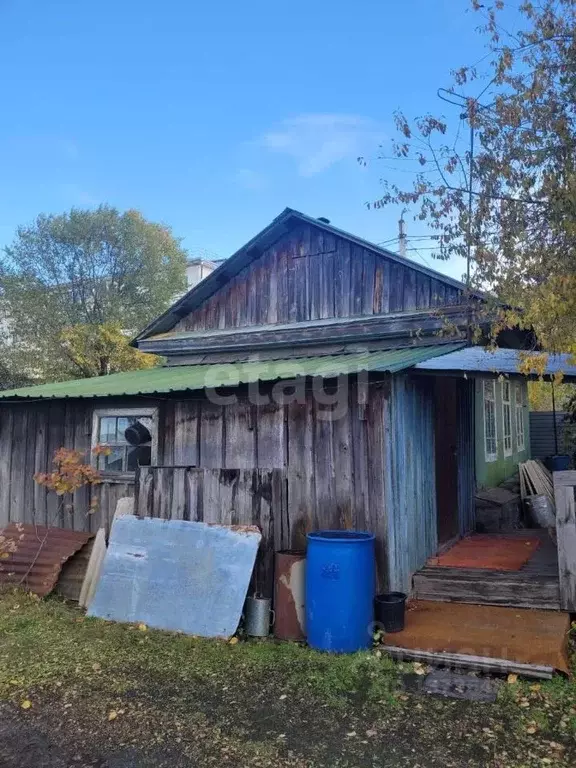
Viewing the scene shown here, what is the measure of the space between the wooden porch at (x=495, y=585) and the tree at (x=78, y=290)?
625 inches

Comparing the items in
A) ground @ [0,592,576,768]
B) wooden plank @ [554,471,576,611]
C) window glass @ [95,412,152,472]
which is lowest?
ground @ [0,592,576,768]

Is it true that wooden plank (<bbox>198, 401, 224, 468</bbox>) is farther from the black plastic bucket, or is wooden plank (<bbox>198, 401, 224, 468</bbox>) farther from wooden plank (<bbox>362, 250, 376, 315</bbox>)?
wooden plank (<bbox>362, 250, 376, 315</bbox>)

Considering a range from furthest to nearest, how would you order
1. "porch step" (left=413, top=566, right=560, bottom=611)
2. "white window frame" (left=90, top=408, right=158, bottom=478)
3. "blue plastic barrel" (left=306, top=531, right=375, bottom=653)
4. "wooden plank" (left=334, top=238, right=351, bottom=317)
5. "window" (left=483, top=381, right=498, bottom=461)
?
"window" (left=483, top=381, right=498, bottom=461) < "wooden plank" (left=334, top=238, right=351, bottom=317) < "white window frame" (left=90, top=408, right=158, bottom=478) < "porch step" (left=413, top=566, right=560, bottom=611) < "blue plastic barrel" (left=306, top=531, right=375, bottom=653)

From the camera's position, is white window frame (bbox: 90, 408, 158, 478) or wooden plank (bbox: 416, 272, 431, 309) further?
wooden plank (bbox: 416, 272, 431, 309)

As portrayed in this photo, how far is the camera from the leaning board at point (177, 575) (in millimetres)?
5906

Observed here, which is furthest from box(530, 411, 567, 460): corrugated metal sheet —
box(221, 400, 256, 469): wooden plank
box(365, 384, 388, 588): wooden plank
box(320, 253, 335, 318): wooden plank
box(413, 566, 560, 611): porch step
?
box(221, 400, 256, 469): wooden plank

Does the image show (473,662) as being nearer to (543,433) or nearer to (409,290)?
(409,290)

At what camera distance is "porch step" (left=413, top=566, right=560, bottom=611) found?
19.7 ft

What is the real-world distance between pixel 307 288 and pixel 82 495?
4994mm

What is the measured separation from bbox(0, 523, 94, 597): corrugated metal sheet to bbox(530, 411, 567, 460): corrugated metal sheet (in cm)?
1299

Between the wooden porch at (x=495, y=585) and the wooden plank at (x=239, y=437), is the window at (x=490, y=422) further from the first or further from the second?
the wooden plank at (x=239, y=437)

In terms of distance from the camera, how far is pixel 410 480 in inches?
269

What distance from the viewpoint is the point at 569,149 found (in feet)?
18.1

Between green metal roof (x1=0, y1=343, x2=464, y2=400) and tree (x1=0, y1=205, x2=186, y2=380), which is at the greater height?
tree (x1=0, y1=205, x2=186, y2=380)
